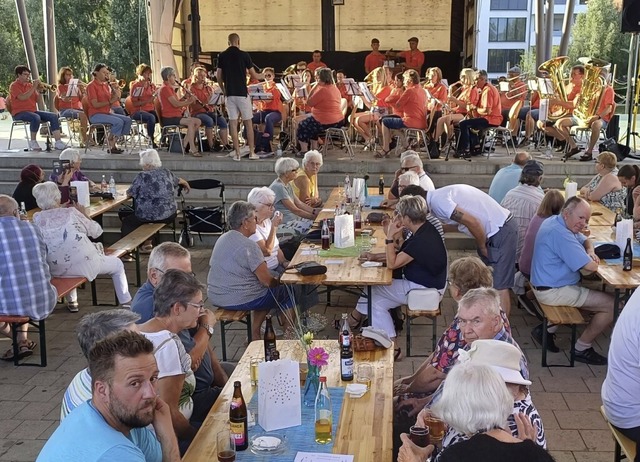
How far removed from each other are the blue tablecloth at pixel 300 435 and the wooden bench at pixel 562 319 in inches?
91.5

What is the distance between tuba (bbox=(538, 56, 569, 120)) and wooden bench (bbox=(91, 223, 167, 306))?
255 inches

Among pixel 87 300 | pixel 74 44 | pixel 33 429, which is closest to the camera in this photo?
pixel 33 429

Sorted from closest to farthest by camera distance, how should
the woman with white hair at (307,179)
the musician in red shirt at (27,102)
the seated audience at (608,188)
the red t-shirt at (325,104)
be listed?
the seated audience at (608,188) → the woman with white hair at (307,179) → the red t-shirt at (325,104) → the musician in red shirt at (27,102)

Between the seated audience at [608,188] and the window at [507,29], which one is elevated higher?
the window at [507,29]

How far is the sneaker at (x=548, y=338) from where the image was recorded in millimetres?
5465

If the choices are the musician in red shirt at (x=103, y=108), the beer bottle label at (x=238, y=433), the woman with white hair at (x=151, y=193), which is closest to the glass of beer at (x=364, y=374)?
the beer bottle label at (x=238, y=433)

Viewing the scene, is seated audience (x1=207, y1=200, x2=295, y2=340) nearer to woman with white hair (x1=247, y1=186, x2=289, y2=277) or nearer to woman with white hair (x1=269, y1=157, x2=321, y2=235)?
woman with white hair (x1=247, y1=186, x2=289, y2=277)

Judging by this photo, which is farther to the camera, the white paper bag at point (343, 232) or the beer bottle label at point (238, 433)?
the white paper bag at point (343, 232)

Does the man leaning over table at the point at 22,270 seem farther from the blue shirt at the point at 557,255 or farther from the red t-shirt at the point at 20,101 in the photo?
the red t-shirt at the point at 20,101

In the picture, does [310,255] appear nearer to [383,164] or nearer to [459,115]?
[383,164]

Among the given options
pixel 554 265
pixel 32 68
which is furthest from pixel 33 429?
pixel 32 68

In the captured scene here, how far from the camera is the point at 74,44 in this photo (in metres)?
34.2

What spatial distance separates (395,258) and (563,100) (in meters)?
7.08

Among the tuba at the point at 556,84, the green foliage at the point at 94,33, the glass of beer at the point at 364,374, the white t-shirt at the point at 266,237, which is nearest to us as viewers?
the glass of beer at the point at 364,374
